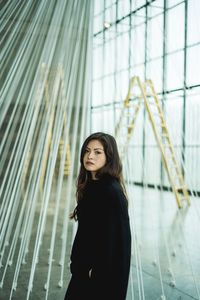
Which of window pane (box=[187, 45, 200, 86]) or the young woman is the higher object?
window pane (box=[187, 45, 200, 86])

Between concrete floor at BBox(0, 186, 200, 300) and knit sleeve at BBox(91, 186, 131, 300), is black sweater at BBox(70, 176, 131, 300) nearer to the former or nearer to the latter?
knit sleeve at BBox(91, 186, 131, 300)

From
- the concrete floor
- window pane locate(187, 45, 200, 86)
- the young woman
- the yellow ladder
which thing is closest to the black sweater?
the young woman

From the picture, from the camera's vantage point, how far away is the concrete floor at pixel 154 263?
213 cm

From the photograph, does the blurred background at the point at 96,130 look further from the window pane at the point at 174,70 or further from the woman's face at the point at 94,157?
the woman's face at the point at 94,157

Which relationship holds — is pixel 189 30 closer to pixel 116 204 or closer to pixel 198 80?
pixel 198 80

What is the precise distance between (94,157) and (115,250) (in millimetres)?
278

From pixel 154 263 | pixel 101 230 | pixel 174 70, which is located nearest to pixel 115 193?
pixel 101 230

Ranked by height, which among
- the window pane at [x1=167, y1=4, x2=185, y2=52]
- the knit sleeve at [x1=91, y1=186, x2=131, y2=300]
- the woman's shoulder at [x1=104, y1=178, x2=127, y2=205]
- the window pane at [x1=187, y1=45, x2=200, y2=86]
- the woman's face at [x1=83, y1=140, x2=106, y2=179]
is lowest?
the knit sleeve at [x1=91, y1=186, x2=131, y2=300]

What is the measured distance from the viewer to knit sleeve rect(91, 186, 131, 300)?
1.01 meters

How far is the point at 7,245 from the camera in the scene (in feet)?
9.91

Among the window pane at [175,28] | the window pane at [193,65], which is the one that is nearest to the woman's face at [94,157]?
the window pane at [193,65]

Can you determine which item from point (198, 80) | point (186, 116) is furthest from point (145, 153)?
point (198, 80)

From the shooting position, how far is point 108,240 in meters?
1.01

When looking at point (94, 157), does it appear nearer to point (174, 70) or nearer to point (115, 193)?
point (115, 193)
